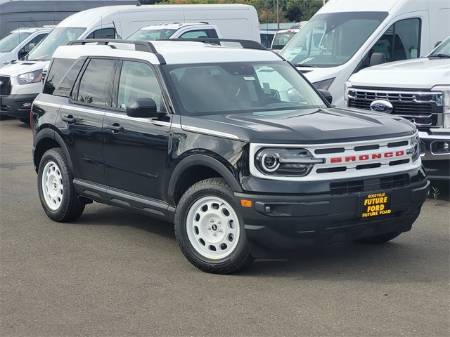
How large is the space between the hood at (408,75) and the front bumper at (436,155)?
0.55 metres

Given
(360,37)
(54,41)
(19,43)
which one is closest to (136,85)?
(360,37)

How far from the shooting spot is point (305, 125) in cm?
645

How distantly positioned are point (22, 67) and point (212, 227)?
37.5 ft

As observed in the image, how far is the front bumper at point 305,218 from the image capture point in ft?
19.9

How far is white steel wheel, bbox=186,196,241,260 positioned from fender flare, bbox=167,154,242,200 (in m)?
0.19

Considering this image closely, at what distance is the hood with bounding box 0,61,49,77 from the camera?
16719mm

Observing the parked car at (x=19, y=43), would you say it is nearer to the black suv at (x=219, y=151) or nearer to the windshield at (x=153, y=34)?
the windshield at (x=153, y=34)

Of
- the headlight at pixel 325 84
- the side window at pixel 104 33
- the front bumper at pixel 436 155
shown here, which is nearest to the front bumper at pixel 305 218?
the front bumper at pixel 436 155

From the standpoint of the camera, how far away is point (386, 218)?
6.44 meters

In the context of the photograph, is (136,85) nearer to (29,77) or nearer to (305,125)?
(305,125)

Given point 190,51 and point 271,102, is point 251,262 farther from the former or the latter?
point 190,51

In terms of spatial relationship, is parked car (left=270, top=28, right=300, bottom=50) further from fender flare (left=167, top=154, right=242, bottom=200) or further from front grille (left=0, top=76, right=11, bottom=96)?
fender flare (left=167, top=154, right=242, bottom=200)

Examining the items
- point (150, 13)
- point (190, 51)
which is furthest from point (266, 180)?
point (150, 13)

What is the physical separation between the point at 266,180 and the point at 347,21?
7.07 meters
